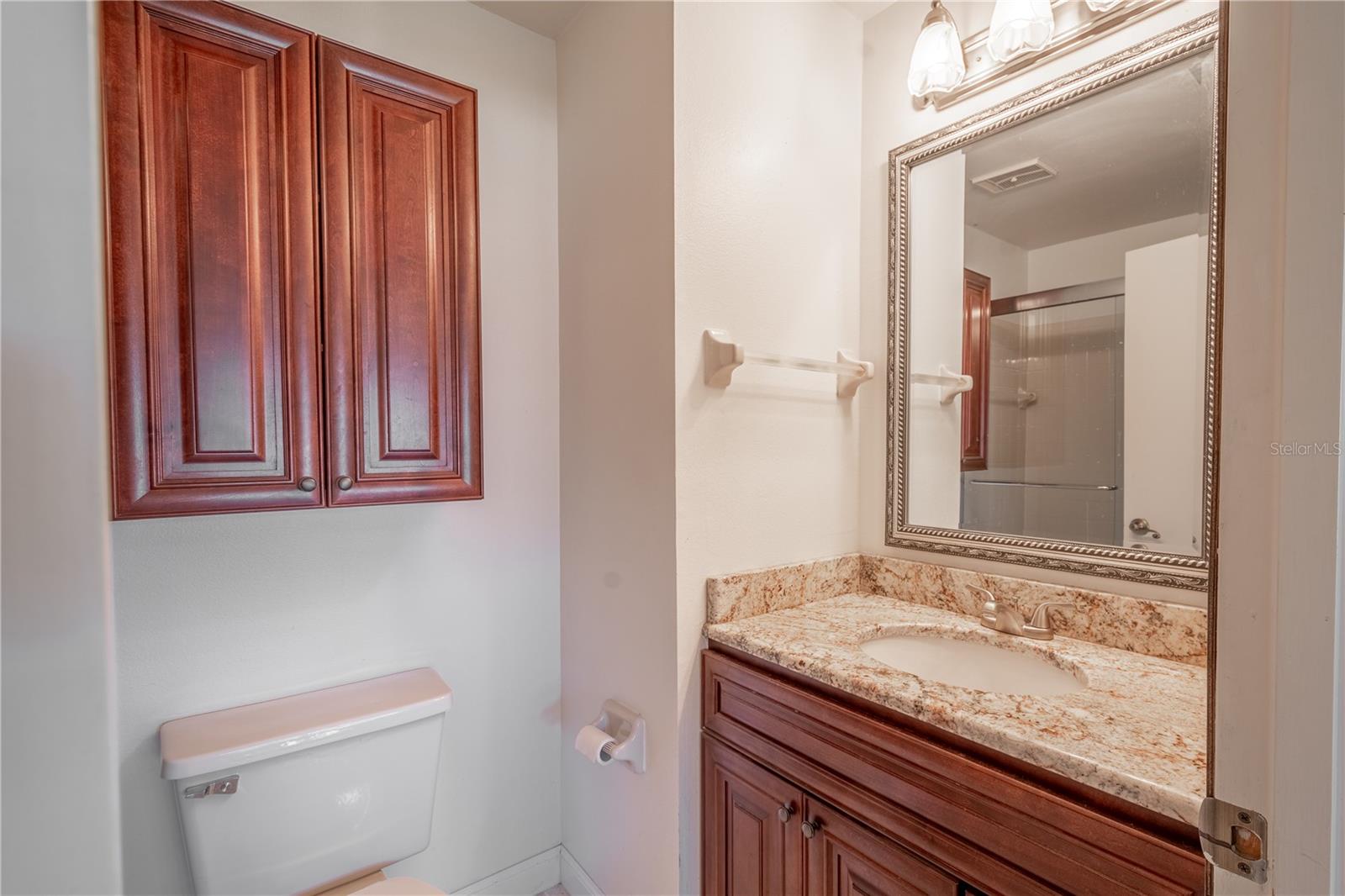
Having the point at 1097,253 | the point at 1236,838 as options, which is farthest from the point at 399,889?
the point at 1097,253

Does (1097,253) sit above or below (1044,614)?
above

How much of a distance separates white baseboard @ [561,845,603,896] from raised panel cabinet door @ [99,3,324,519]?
4.18 ft

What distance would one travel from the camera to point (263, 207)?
1041 millimetres

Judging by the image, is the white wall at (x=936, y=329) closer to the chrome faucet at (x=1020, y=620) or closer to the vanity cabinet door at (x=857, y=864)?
the chrome faucet at (x=1020, y=620)

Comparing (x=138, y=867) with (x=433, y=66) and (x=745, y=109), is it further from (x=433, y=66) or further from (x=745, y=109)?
(x=745, y=109)

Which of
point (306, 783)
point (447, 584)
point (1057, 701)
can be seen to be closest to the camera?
point (1057, 701)

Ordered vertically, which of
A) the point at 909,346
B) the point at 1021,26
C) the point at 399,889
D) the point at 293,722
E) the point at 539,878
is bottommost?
the point at 539,878

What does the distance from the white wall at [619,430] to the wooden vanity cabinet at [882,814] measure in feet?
0.49

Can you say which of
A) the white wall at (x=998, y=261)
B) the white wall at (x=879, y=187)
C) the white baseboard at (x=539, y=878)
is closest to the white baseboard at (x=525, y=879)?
the white baseboard at (x=539, y=878)

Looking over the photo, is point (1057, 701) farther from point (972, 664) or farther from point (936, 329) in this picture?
point (936, 329)

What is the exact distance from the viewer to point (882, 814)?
0.93 m

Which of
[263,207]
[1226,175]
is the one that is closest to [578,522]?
[263,207]

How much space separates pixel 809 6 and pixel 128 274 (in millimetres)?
1559

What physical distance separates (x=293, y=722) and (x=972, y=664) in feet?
4.63
